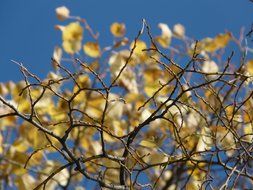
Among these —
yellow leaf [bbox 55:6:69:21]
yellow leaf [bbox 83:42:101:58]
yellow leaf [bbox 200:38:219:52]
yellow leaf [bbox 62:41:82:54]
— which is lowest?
yellow leaf [bbox 62:41:82:54]

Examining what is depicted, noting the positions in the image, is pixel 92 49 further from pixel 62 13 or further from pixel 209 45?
pixel 209 45

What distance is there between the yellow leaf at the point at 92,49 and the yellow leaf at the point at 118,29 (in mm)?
229

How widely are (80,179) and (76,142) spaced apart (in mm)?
461

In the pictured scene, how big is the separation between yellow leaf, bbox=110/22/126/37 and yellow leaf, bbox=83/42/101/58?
229mm

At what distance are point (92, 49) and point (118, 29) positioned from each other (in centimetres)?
26

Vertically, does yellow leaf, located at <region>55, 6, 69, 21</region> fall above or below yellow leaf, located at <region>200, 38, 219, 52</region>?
above

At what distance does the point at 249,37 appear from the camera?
1170 millimetres

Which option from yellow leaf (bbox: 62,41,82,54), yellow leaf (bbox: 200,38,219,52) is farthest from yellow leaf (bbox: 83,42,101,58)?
yellow leaf (bbox: 200,38,219,52)

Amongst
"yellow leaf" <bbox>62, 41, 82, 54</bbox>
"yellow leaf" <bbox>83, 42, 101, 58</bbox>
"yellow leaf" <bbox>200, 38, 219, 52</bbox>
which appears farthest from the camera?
"yellow leaf" <bbox>200, 38, 219, 52</bbox>

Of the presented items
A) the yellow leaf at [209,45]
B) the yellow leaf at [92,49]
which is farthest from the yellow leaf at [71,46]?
the yellow leaf at [209,45]

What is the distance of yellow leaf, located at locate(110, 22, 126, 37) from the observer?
264cm

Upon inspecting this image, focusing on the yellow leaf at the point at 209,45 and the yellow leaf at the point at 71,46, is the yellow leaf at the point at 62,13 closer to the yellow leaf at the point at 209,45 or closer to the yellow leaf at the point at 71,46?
the yellow leaf at the point at 71,46

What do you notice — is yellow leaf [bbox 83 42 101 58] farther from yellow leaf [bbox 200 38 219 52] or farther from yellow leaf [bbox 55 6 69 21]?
yellow leaf [bbox 200 38 219 52]

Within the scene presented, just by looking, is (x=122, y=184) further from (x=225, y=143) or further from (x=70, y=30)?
(x=70, y=30)
